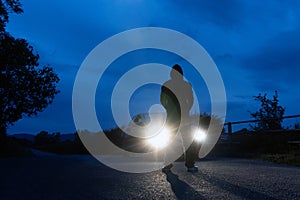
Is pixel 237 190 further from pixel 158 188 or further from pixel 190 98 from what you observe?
pixel 190 98

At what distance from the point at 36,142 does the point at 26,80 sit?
23.4m

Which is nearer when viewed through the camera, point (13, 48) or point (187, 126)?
point (187, 126)

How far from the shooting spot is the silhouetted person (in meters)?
7.12

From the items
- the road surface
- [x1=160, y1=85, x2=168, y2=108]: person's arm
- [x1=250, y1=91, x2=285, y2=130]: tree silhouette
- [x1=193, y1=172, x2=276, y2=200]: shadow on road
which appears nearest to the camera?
[x1=193, y1=172, x2=276, y2=200]: shadow on road

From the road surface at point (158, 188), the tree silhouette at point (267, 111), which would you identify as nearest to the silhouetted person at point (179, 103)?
the road surface at point (158, 188)

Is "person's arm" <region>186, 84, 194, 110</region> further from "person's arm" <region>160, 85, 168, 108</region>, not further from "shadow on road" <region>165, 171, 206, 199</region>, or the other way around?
"shadow on road" <region>165, 171, 206, 199</region>

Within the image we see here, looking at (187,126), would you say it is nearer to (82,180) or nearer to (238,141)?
(82,180)

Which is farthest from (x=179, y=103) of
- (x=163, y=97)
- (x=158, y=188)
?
(x=158, y=188)

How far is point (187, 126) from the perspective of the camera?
283 inches

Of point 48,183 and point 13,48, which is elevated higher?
point 13,48

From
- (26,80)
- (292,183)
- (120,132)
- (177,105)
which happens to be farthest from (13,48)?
(292,183)

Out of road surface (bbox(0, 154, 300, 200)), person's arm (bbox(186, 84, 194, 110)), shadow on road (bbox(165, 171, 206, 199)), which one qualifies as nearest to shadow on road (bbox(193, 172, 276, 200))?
road surface (bbox(0, 154, 300, 200))

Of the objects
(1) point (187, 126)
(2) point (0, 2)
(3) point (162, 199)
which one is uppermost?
(2) point (0, 2)

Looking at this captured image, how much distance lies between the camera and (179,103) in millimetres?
7129
